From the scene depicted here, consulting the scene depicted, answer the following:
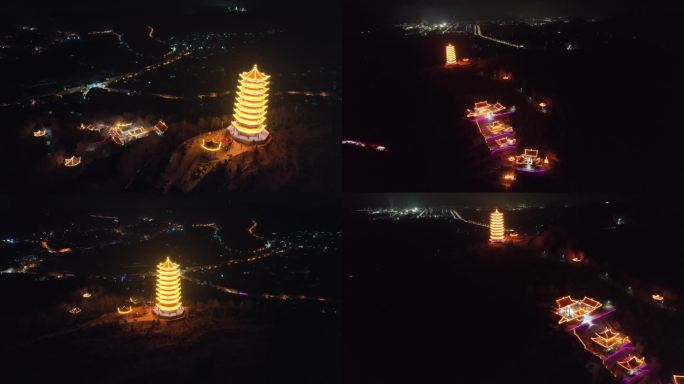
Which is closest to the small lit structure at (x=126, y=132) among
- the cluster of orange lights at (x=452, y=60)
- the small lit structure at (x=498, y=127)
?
the cluster of orange lights at (x=452, y=60)

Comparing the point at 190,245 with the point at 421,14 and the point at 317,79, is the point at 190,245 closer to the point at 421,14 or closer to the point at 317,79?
the point at 317,79

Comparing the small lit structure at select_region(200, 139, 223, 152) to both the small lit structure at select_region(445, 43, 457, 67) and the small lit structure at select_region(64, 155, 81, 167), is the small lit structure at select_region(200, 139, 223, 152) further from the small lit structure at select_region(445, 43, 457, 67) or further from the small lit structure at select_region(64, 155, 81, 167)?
the small lit structure at select_region(445, 43, 457, 67)

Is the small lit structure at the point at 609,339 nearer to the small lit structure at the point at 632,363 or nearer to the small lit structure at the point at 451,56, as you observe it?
the small lit structure at the point at 632,363

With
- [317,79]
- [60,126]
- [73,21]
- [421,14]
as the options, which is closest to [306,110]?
[317,79]

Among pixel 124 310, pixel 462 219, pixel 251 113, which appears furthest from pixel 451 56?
pixel 124 310

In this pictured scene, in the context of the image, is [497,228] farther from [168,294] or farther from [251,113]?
[168,294]

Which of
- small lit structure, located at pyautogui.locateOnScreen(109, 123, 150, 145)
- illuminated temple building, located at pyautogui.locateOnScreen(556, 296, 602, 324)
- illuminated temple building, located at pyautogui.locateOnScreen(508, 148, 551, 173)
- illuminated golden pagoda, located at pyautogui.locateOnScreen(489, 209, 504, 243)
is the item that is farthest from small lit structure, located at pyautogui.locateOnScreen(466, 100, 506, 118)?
small lit structure, located at pyautogui.locateOnScreen(109, 123, 150, 145)
